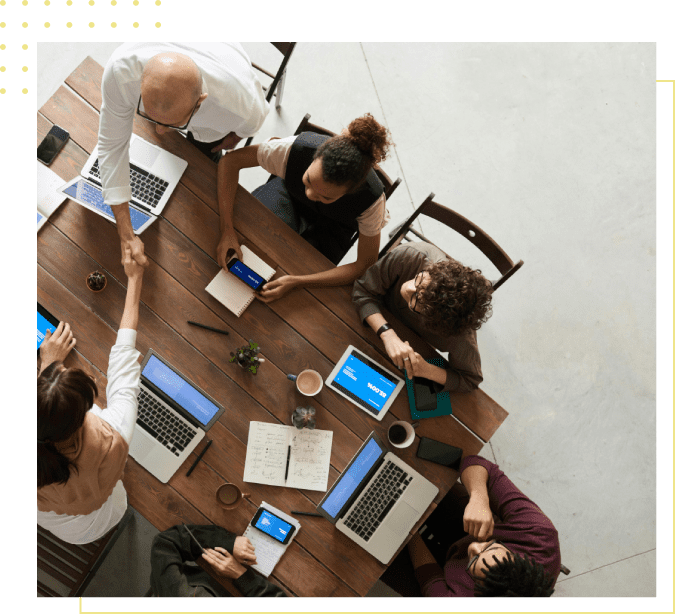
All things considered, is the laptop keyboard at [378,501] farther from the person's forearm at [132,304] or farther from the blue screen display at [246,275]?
the person's forearm at [132,304]

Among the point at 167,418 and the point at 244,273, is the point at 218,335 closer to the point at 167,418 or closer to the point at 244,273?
the point at 244,273

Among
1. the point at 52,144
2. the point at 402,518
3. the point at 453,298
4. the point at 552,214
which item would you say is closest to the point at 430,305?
the point at 453,298

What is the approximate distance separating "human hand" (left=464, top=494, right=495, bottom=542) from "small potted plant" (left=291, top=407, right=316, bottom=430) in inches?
28.3

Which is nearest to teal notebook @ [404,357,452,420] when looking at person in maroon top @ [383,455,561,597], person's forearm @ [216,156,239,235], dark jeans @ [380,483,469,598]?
person in maroon top @ [383,455,561,597]

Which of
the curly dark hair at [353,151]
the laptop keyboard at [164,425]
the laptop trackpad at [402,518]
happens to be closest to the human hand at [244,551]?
the laptop keyboard at [164,425]

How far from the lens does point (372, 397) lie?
2045mm

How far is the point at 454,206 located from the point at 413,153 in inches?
17.8

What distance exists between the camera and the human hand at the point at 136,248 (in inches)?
78.5

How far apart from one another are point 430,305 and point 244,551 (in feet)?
3.84

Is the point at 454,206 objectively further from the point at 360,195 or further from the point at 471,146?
the point at 360,195

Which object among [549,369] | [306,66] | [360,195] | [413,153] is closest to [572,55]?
[413,153]

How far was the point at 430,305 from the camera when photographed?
180cm

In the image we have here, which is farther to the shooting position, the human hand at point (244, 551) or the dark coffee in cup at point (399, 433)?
the dark coffee in cup at point (399, 433)

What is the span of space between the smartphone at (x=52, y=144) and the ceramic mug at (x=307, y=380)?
4.54 ft
